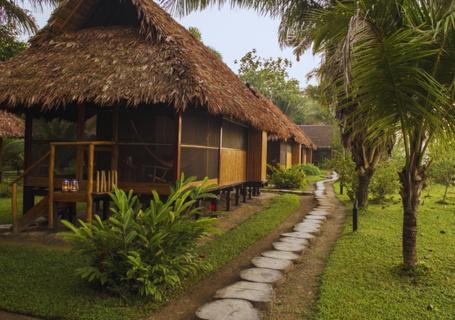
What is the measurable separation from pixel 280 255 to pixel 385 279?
1500mm

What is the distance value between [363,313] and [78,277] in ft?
10.4

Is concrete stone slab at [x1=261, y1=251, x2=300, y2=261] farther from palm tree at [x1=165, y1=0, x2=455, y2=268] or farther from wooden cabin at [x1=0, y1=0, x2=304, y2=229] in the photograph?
wooden cabin at [x1=0, y1=0, x2=304, y2=229]

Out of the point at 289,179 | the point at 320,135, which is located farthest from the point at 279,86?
the point at 289,179

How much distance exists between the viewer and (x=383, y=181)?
1159cm

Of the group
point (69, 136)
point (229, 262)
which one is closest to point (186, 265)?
point (229, 262)

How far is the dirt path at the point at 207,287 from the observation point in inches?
147

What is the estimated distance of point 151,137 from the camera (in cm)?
806

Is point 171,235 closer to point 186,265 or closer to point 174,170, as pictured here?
point 186,265

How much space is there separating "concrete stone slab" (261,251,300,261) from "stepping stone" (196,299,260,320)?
1.78m

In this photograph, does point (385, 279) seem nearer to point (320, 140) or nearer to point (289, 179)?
point (289, 179)

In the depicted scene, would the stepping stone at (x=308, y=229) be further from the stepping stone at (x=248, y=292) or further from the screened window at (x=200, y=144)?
the stepping stone at (x=248, y=292)

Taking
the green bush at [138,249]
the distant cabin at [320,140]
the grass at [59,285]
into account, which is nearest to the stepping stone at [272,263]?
the grass at [59,285]

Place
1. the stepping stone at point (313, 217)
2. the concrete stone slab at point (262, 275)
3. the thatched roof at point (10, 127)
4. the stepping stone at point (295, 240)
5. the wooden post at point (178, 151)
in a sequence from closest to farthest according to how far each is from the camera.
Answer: the concrete stone slab at point (262, 275), the stepping stone at point (295, 240), the wooden post at point (178, 151), the stepping stone at point (313, 217), the thatched roof at point (10, 127)

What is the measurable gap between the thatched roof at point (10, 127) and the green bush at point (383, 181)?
12333mm
